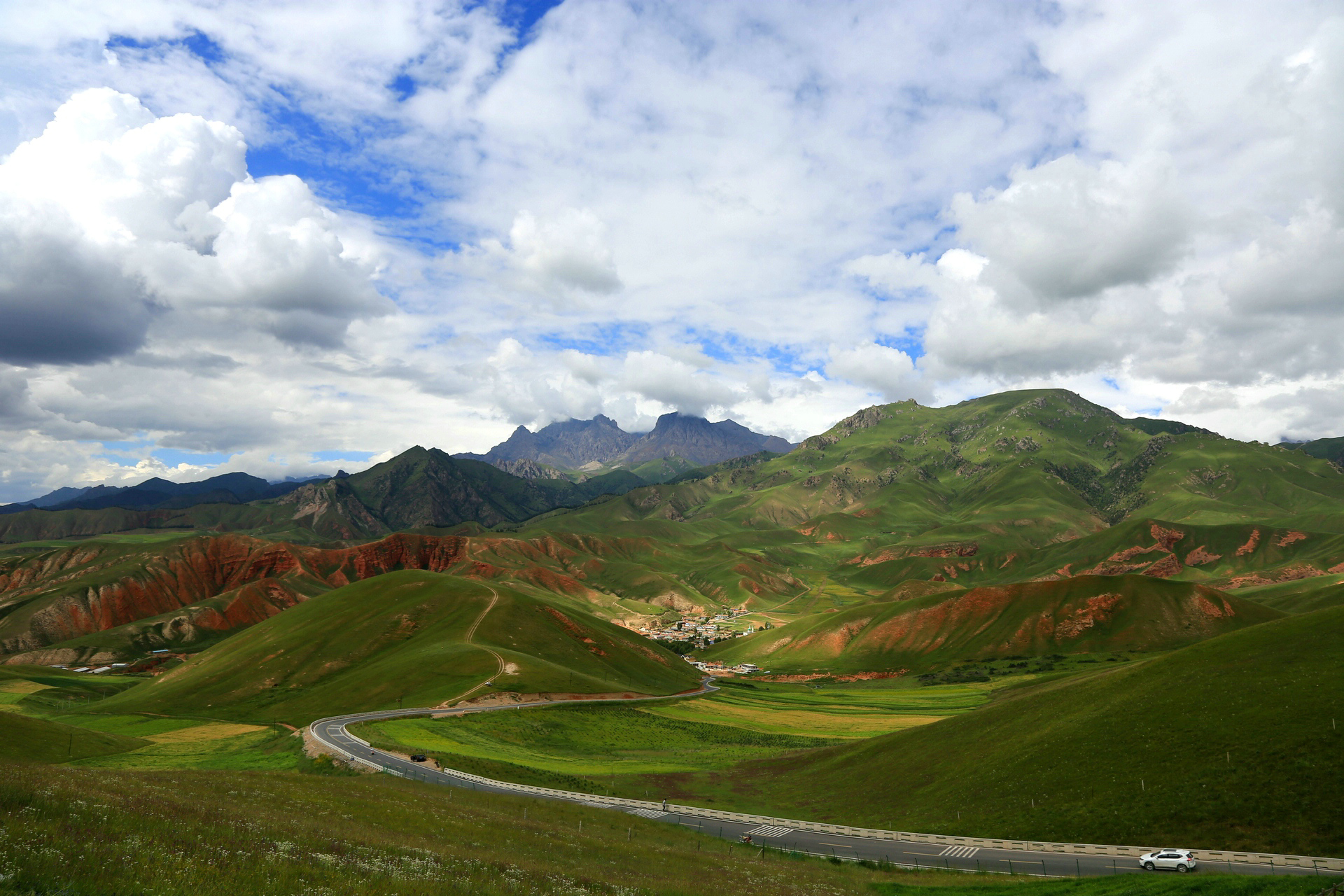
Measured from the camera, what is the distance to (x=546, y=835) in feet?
128

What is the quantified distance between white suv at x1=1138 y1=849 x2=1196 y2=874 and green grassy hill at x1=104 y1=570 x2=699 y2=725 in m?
101

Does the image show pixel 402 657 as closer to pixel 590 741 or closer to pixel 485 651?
pixel 485 651

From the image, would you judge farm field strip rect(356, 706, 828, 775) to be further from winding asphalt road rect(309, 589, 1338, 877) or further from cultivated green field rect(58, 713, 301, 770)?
cultivated green field rect(58, 713, 301, 770)

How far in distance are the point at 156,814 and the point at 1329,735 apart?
6764 centimetres

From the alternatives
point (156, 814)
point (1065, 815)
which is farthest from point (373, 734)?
point (1065, 815)

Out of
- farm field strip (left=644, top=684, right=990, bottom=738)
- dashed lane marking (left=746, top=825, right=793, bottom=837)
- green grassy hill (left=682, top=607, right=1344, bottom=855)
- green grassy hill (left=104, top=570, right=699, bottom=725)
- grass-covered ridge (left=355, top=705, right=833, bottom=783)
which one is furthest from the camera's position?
farm field strip (left=644, top=684, right=990, bottom=738)

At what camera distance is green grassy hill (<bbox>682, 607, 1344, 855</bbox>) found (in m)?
43.9

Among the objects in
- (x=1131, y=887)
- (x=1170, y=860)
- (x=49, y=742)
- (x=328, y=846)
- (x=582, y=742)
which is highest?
(x=328, y=846)

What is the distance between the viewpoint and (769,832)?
56375mm

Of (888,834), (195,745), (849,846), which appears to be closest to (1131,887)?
(849,846)

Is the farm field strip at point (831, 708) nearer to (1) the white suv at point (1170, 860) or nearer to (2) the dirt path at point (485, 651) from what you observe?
(2) the dirt path at point (485, 651)

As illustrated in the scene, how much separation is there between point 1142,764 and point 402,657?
5067 inches

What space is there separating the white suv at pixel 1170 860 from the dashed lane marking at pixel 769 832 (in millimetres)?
26018

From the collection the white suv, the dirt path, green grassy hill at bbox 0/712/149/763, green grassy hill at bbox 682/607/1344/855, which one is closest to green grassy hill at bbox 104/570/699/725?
the dirt path
